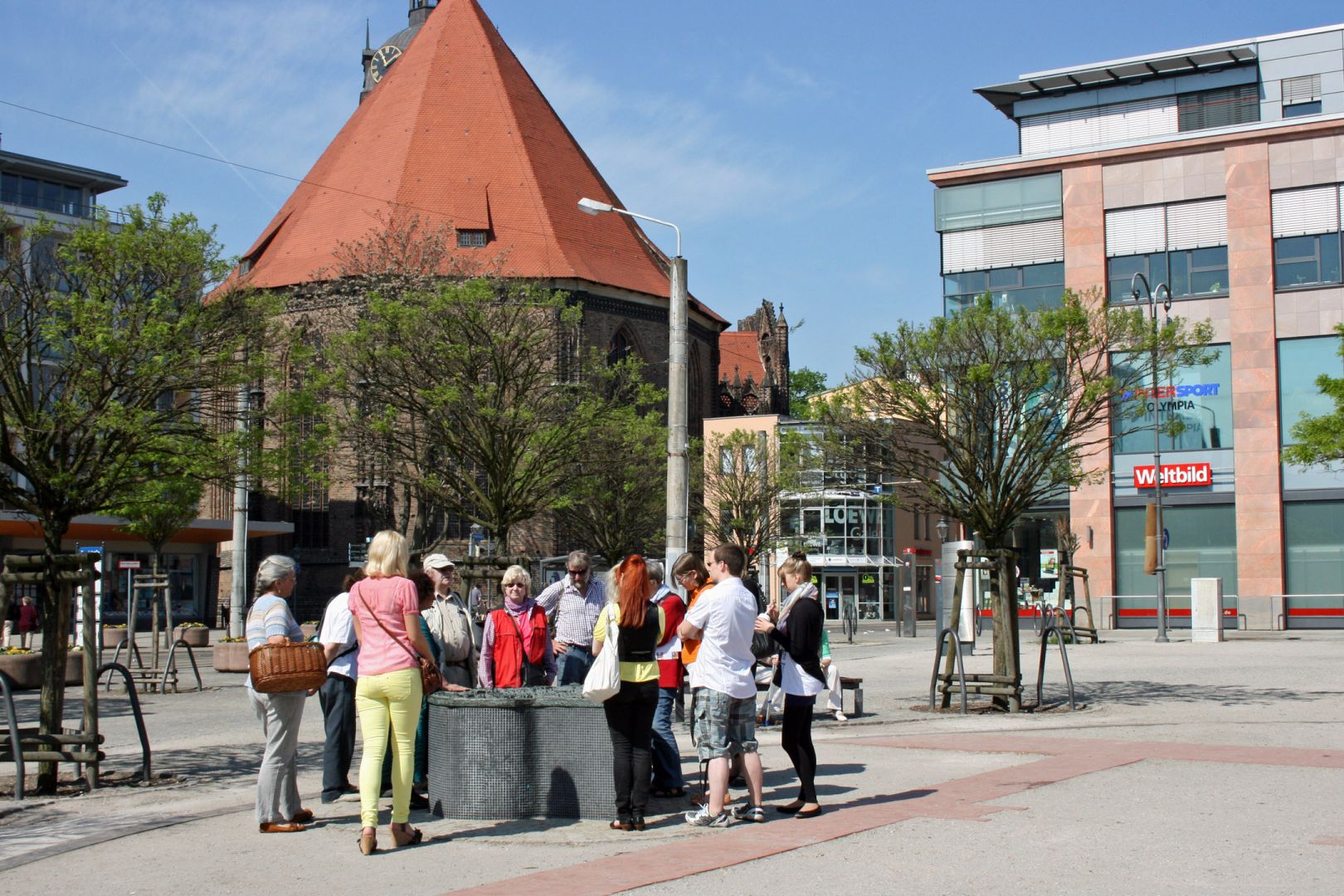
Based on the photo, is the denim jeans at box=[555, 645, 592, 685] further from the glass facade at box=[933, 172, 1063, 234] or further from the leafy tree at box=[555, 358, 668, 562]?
the glass facade at box=[933, 172, 1063, 234]

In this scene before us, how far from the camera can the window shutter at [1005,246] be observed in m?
42.0

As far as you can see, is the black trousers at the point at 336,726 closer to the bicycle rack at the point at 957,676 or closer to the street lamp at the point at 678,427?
the street lamp at the point at 678,427

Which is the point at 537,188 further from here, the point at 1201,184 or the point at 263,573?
the point at 263,573

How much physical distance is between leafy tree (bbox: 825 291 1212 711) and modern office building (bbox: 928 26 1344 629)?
22429 millimetres

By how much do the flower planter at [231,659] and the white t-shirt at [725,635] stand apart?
18.5m

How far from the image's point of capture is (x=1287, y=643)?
2984 cm

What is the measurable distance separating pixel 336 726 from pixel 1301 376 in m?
35.2

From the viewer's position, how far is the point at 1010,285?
42.5 m

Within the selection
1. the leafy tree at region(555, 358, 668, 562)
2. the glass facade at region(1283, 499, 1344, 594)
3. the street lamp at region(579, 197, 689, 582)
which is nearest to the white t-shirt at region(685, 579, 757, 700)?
the street lamp at region(579, 197, 689, 582)

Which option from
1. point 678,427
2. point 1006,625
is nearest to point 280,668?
point 678,427

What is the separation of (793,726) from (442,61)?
5341cm

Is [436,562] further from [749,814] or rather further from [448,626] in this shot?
[749,814]

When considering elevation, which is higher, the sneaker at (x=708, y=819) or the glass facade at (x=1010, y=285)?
the glass facade at (x=1010, y=285)

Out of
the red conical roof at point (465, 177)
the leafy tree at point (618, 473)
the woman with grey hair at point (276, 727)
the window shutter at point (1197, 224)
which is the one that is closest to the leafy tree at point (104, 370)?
the woman with grey hair at point (276, 727)
